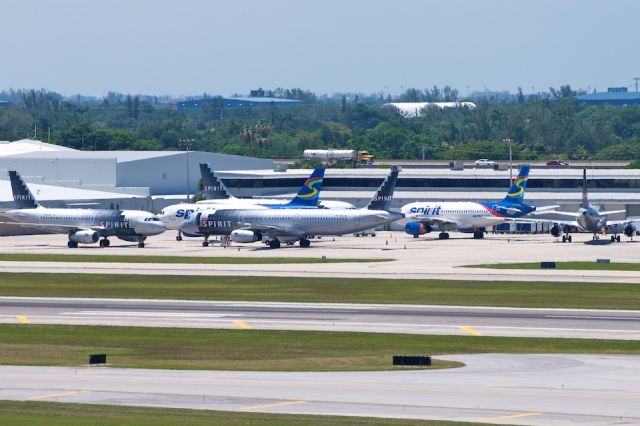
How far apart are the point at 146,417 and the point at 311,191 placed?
9931 centimetres

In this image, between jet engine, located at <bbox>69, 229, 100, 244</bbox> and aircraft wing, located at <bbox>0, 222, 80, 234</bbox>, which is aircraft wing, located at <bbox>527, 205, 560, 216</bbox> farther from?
aircraft wing, located at <bbox>0, 222, 80, 234</bbox>

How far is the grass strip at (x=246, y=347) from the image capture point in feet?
153

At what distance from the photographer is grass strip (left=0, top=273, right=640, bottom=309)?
235 ft

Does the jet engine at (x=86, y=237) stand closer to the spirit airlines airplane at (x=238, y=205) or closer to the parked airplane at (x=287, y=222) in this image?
the spirit airlines airplane at (x=238, y=205)

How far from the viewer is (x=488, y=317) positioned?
62562 mm

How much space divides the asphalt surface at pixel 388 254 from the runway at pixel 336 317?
794 inches

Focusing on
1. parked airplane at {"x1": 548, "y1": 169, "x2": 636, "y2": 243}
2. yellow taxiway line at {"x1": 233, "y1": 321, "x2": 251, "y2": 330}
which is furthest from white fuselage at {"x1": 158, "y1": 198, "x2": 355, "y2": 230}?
yellow taxiway line at {"x1": 233, "y1": 321, "x2": 251, "y2": 330}

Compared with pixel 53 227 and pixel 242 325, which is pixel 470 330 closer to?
pixel 242 325

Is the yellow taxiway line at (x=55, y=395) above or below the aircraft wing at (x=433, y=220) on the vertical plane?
above

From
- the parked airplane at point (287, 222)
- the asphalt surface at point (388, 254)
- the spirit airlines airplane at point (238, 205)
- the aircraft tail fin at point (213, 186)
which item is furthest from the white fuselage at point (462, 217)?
the aircraft tail fin at point (213, 186)

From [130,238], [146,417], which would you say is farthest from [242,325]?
[130,238]

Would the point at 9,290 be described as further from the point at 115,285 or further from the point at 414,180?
the point at 414,180

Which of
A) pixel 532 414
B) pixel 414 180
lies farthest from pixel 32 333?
pixel 414 180

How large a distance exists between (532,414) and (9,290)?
50.2 metres
